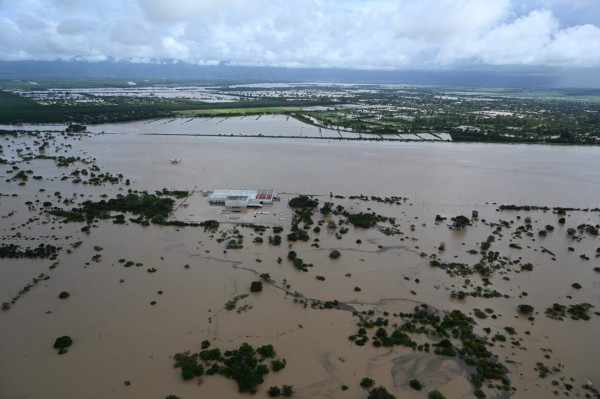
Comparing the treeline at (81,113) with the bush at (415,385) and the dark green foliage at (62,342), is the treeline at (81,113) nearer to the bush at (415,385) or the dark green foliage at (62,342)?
the dark green foliage at (62,342)

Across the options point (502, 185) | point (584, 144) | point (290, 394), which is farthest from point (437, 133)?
point (290, 394)

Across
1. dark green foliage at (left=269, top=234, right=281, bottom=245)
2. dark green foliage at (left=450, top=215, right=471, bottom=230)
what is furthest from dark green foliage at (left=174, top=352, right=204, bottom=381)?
dark green foliage at (left=450, top=215, right=471, bottom=230)

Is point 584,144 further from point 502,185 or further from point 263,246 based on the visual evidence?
point 263,246

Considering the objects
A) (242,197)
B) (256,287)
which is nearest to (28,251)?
(256,287)

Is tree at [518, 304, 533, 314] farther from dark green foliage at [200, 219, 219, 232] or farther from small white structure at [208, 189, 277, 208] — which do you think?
small white structure at [208, 189, 277, 208]

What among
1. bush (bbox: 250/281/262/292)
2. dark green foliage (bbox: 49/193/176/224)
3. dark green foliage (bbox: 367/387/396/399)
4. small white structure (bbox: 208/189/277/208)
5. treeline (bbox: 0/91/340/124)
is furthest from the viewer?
treeline (bbox: 0/91/340/124)

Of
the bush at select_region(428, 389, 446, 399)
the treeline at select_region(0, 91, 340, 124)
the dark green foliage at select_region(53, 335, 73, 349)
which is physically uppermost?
the treeline at select_region(0, 91, 340, 124)

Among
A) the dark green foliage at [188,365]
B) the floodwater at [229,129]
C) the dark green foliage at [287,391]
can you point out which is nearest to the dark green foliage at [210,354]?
the dark green foliage at [188,365]

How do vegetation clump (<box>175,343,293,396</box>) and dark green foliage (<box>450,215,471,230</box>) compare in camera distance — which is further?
dark green foliage (<box>450,215,471,230</box>)
